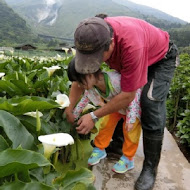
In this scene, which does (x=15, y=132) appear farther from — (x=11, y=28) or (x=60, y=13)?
(x=60, y=13)

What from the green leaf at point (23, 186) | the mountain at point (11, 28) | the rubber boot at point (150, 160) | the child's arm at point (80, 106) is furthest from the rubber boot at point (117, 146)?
the mountain at point (11, 28)

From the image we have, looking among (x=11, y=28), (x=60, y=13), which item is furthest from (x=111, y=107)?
(x=60, y=13)

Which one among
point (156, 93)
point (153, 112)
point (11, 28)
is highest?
point (156, 93)

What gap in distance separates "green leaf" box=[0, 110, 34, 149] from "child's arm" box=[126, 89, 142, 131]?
84cm

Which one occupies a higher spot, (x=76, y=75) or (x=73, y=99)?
(x=76, y=75)

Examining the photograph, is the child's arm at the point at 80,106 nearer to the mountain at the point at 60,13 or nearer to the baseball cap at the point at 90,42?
the baseball cap at the point at 90,42

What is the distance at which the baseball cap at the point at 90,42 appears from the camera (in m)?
1.34

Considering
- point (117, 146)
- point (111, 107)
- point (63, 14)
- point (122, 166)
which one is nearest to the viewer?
point (111, 107)

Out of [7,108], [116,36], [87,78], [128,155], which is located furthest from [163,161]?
[7,108]

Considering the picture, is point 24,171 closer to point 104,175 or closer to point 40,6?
point 104,175

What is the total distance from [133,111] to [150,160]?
373 mm

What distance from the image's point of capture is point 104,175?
1.97 m

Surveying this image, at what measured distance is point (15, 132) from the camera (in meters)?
1.12

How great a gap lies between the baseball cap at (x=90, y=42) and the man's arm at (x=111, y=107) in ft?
0.81
